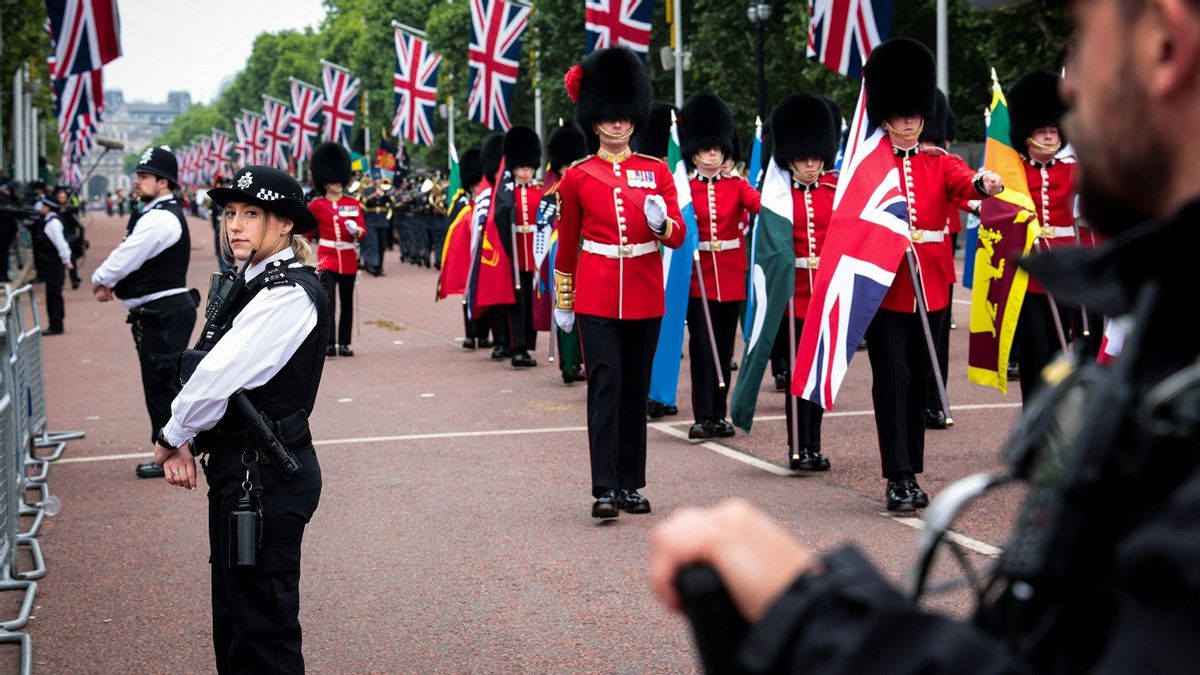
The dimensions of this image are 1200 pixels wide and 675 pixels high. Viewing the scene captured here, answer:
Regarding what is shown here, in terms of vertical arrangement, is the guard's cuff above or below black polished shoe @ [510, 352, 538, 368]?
above

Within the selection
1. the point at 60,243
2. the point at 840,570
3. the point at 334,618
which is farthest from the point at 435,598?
the point at 60,243

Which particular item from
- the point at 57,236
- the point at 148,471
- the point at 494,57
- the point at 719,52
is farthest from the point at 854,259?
the point at 719,52

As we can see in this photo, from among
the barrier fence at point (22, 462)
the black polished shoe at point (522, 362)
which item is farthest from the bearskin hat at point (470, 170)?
the barrier fence at point (22, 462)

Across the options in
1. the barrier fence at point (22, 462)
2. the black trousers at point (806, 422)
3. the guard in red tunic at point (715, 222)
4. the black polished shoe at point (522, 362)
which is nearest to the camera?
the barrier fence at point (22, 462)

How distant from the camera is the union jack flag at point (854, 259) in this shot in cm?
766

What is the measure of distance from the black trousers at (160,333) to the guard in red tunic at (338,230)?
6.32 m

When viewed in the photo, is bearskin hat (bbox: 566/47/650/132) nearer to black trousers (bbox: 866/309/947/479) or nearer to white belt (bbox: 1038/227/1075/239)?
black trousers (bbox: 866/309/947/479)

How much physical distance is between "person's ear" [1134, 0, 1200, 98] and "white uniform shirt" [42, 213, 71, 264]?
19.7 m

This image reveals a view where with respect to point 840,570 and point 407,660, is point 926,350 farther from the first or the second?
point 840,570

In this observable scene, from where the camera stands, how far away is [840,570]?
4.64ft

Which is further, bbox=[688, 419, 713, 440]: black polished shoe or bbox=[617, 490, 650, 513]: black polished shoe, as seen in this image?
bbox=[688, 419, 713, 440]: black polished shoe

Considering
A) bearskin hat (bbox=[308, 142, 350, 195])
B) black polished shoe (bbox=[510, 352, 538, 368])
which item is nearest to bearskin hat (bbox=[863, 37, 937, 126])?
black polished shoe (bbox=[510, 352, 538, 368])

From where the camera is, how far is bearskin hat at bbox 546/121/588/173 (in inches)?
591

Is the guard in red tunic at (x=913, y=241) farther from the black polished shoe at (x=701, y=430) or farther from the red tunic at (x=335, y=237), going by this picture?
the red tunic at (x=335, y=237)
